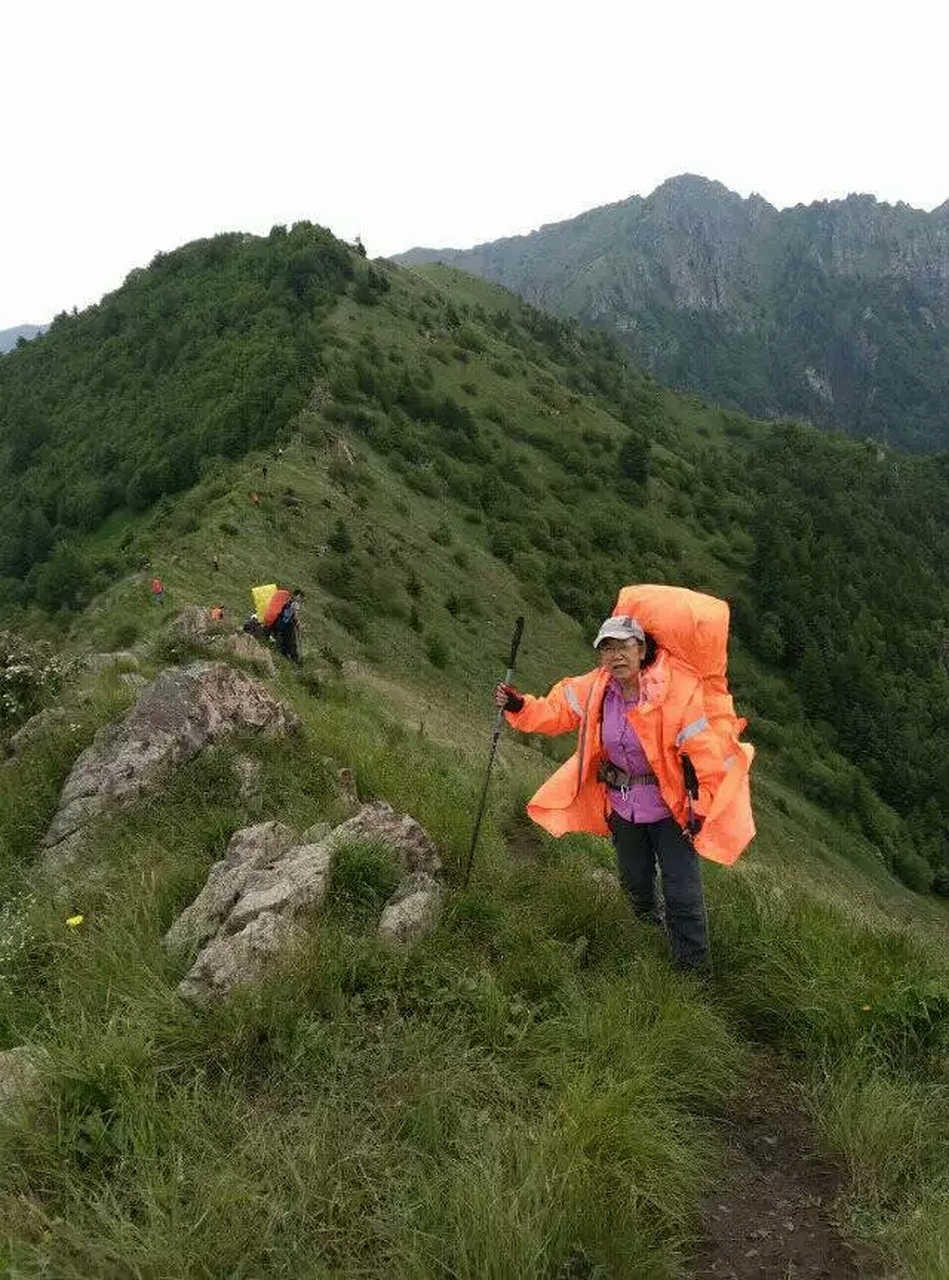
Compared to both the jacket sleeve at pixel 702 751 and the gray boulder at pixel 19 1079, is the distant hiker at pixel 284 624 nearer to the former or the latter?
the jacket sleeve at pixel 702 751

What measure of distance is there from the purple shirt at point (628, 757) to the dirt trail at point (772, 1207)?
146cm

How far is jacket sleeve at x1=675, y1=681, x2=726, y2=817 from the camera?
450 cm

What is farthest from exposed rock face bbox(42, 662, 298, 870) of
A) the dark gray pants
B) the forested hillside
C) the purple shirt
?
the forested hillside

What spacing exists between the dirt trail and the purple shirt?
1.46 meters

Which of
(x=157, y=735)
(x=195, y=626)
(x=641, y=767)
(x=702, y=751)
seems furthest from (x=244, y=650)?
(x=702, y=751)

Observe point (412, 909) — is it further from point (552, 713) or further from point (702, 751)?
point (702, 751)

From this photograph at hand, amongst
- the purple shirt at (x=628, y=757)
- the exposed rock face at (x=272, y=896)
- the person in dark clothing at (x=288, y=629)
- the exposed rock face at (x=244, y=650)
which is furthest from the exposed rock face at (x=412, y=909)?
the person in dark clothing at (x=288, y=629)

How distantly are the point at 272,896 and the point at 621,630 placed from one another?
2.31m

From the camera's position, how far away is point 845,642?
68375 millimetres

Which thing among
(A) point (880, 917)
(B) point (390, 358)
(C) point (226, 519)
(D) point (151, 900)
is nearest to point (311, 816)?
(D) point (151, 900)

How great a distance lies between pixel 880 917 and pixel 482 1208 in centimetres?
473

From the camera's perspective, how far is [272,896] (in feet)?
14.4

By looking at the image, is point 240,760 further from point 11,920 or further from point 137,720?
point 11,920

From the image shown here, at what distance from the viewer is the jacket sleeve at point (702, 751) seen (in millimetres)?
4496
